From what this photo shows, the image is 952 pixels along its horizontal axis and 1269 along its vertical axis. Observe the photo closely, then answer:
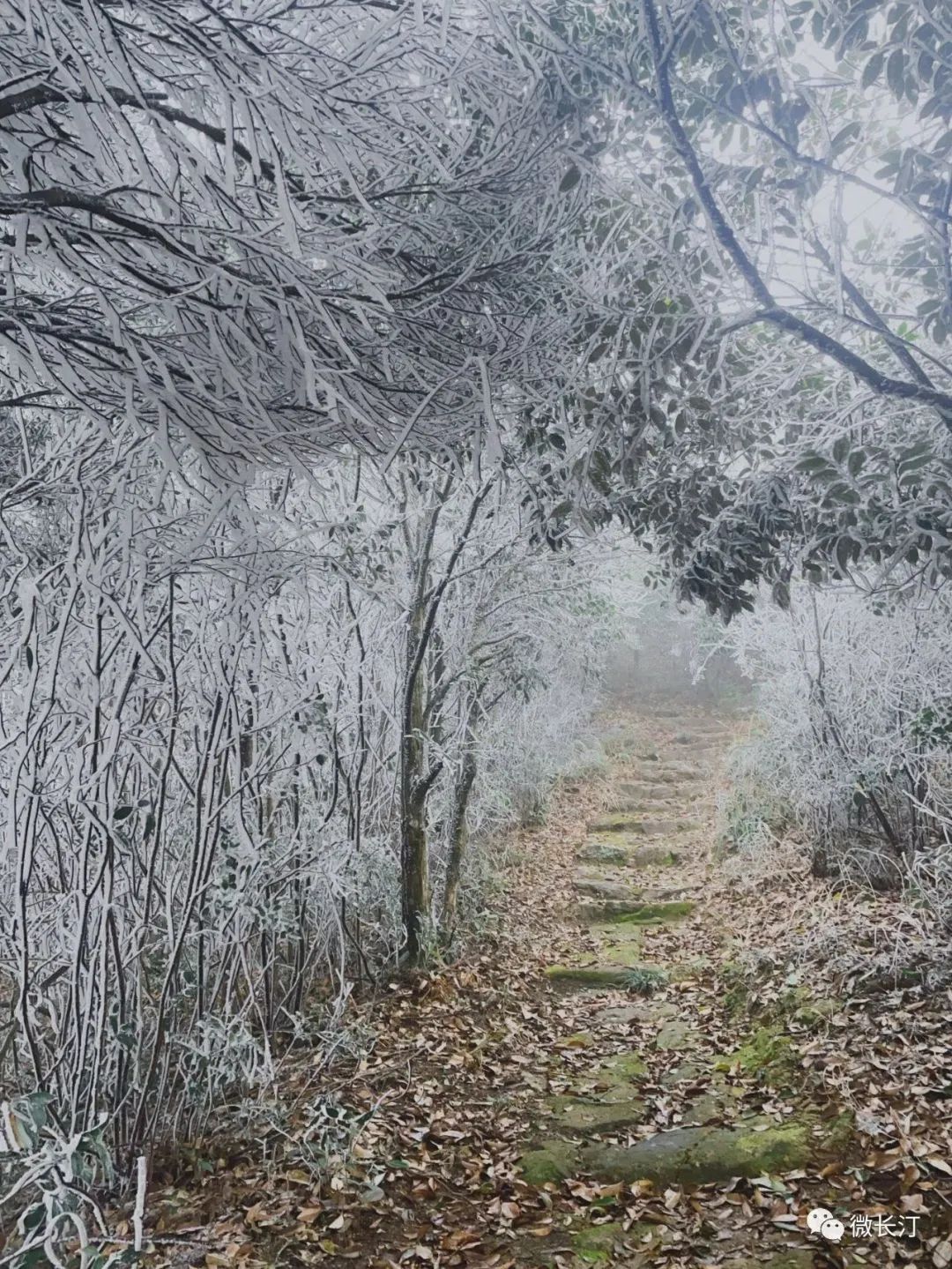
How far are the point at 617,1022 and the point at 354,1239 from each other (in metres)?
2.66

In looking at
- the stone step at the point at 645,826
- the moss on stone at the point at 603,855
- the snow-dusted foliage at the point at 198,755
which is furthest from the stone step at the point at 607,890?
the snow-dusted foliage at the point at 198,755

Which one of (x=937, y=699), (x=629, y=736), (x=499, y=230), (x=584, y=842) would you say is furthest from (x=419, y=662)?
(x=629, y=736)

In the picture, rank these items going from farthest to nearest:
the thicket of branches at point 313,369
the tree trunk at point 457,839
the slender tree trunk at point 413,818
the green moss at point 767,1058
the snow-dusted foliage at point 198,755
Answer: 1. the tree trunk at point 457,839
2. the slender tree trunk at point 413,818
3. the green moss at point 767,1058
4. the snow-dusted foliage at point 198,755
5. the thicket of branches at point 313,369

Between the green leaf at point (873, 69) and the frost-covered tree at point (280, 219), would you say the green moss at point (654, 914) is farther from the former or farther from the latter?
the green leaf at point (873, 69)

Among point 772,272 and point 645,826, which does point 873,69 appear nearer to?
point 772,272

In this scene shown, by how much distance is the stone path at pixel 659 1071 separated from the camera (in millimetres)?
3305

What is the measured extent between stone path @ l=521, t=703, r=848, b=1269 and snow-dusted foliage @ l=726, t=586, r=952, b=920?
4.43 ft

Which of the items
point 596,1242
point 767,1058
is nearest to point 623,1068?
point 767,1058

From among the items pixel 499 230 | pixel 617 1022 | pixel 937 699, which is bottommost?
pixel 617 1022

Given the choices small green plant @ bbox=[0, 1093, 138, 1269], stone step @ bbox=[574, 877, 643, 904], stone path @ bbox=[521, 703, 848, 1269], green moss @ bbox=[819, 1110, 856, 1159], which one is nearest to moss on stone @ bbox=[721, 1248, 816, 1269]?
stone path @ bbox=[521, 703, 848, 1269]

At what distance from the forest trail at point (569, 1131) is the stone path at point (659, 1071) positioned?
13 millimetres

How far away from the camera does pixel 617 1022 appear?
5.14 meters

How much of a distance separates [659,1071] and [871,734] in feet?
10.1

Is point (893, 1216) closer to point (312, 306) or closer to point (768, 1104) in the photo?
point (768, 1104)
